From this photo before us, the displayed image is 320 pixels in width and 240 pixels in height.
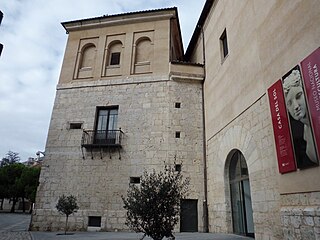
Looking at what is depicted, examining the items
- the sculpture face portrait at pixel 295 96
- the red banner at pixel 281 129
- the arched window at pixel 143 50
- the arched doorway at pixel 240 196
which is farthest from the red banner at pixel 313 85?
the arched window at pixel 143 50

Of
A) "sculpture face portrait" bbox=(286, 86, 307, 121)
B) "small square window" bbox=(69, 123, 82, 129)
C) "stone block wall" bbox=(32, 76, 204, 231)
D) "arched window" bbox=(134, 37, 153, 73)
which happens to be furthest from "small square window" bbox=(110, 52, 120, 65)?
"sculpture face portrait" bbox=(286, 86, 307, 121)

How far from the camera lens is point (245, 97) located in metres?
6.98

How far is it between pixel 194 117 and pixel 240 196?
4.35 meters

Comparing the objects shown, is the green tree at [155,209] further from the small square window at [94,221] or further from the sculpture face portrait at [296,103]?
the small square window at [94,221]

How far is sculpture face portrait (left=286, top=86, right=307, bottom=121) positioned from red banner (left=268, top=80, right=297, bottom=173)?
181mm

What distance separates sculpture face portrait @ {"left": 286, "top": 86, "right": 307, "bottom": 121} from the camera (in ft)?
14.8

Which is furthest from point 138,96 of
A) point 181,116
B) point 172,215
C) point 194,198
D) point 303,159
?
point 303,159

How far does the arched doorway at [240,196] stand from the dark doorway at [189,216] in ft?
6.88

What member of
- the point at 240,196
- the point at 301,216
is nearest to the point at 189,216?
the point at 240,196

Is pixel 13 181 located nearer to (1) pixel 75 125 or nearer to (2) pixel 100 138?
(1) pixel 75 125

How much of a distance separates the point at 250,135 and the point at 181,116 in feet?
15.2

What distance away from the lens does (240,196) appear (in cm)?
761

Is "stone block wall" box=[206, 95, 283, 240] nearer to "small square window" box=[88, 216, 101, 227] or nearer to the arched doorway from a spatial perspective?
the arched doorway

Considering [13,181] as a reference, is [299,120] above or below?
below
